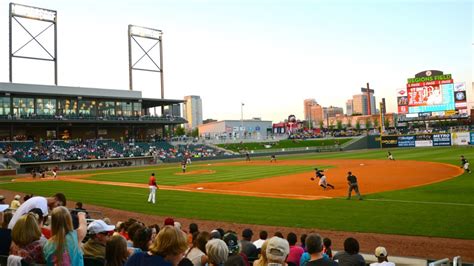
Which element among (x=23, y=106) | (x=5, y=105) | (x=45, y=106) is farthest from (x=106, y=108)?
(x=5, y=105)

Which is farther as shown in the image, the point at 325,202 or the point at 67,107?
the point at 67,107

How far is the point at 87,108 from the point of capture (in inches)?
2884

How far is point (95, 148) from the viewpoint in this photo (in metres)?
66.9

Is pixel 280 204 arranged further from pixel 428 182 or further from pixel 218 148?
pixel 218 148

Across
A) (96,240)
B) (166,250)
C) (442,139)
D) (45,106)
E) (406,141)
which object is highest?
(45,106)

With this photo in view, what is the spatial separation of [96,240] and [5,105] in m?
67.5

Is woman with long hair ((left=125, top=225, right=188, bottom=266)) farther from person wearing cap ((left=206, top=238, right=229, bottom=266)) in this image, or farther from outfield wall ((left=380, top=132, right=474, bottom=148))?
outfield wall ((left=380, top=132, right=474, bottom=148))

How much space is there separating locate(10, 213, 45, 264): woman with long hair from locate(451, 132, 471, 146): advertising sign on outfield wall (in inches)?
3105

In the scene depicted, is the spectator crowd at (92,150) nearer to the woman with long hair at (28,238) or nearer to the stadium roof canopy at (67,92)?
the stadium roof canopy at (67,92)

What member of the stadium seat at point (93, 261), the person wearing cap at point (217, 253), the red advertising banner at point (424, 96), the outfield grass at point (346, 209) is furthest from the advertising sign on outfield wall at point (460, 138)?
the stadium seat at point (93, 261)

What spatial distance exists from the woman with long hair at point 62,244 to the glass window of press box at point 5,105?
68.0 metres

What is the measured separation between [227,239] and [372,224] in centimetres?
1029

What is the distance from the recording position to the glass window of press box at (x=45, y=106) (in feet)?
224

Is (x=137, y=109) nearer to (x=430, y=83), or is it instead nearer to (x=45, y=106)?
(x=45, y=106)
